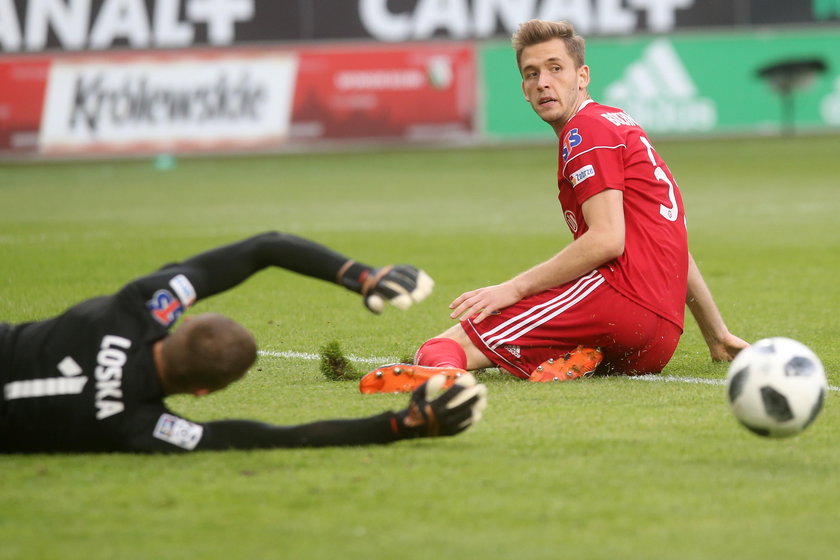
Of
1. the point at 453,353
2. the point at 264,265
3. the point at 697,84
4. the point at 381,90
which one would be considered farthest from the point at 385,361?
the point at 697,84

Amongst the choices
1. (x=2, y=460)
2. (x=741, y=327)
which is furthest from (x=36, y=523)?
(x=741, y=327)

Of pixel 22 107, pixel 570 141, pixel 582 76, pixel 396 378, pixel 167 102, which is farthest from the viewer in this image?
pixel 167 102

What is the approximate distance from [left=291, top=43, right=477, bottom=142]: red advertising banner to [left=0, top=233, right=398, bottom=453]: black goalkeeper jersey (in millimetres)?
23038

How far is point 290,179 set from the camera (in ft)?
74.6

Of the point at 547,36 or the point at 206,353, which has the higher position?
the point at 547,36

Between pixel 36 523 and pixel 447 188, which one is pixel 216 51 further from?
pixel 36 523

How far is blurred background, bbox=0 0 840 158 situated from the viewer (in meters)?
27.1

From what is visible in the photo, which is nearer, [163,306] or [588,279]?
[163,306]

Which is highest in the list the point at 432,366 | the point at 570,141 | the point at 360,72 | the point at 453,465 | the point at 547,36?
the point at 547,36

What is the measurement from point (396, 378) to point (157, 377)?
1.44 metres

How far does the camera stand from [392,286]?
15.0 feet

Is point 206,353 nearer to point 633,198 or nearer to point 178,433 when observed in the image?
point 178,433

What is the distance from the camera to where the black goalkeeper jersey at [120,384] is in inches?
185

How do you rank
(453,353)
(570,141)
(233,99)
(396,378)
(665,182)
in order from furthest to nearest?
(233,99) → (665,182) → (570,141) → (453,353) → (396,378)
